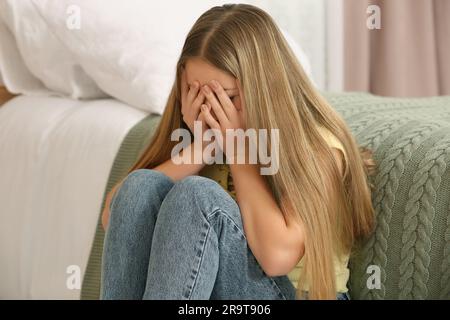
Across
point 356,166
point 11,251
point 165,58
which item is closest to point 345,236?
point 356,166

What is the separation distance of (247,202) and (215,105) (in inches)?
6.2

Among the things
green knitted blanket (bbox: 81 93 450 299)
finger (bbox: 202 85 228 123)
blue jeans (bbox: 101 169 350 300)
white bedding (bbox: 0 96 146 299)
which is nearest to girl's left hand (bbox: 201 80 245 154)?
finger (bbox: 202 85 228 123)

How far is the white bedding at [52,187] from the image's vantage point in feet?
5.29

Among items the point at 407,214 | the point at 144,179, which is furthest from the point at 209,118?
the point at 407,214

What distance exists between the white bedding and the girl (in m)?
0.41

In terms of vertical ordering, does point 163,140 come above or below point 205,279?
above

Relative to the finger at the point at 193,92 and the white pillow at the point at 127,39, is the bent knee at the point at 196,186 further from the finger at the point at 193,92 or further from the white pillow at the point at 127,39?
the white pillow at the point at 127,39

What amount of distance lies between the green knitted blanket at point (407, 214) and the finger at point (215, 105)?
0.87ft

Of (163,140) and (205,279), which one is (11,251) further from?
(205,279)

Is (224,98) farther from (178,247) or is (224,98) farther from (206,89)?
(178,247)

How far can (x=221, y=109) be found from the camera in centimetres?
120

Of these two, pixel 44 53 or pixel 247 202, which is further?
pixel 44 53
